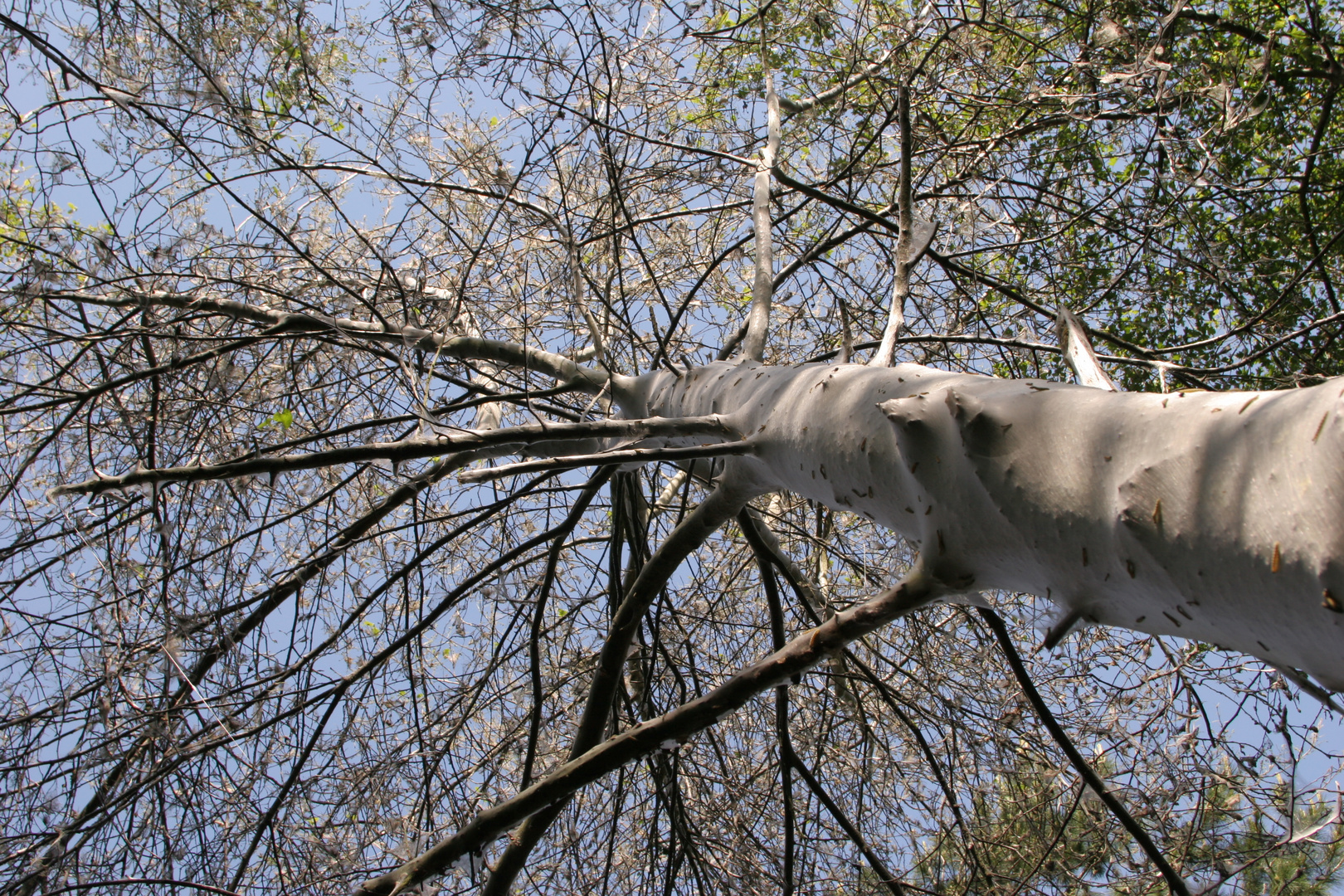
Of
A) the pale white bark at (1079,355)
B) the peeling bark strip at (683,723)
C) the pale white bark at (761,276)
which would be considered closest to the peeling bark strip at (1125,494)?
the peeling bark strip at (683,723)

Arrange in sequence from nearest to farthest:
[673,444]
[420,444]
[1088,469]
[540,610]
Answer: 1. [1088,469]
2. [420,444]
3. [673,444]
4. [540,610]

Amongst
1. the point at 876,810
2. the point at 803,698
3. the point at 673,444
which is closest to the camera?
the point at 673,444

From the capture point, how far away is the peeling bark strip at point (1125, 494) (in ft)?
2.34

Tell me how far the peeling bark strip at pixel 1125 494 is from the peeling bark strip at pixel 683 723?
10 cm

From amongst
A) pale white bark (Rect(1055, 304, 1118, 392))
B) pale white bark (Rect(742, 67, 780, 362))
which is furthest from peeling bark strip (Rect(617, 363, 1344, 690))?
pale white bark (Rect(742, 67, 780, 362))

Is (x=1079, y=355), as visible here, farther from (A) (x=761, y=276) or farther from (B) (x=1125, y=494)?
(A) (x=761, y=276)

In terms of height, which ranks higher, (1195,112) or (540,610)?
(1195,112)

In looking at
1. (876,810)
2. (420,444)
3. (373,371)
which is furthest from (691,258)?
(420,444)

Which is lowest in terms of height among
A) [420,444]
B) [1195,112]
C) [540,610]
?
[420,444]

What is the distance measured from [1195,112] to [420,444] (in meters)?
3.19

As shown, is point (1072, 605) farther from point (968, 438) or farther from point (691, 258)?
point (691, 258)

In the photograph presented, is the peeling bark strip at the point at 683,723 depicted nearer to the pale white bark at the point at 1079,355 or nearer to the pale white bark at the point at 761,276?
the pale white bark at the point at 1079,355

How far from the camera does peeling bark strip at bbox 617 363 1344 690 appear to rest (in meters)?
Answer: 0.71

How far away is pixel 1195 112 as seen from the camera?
2.87m
